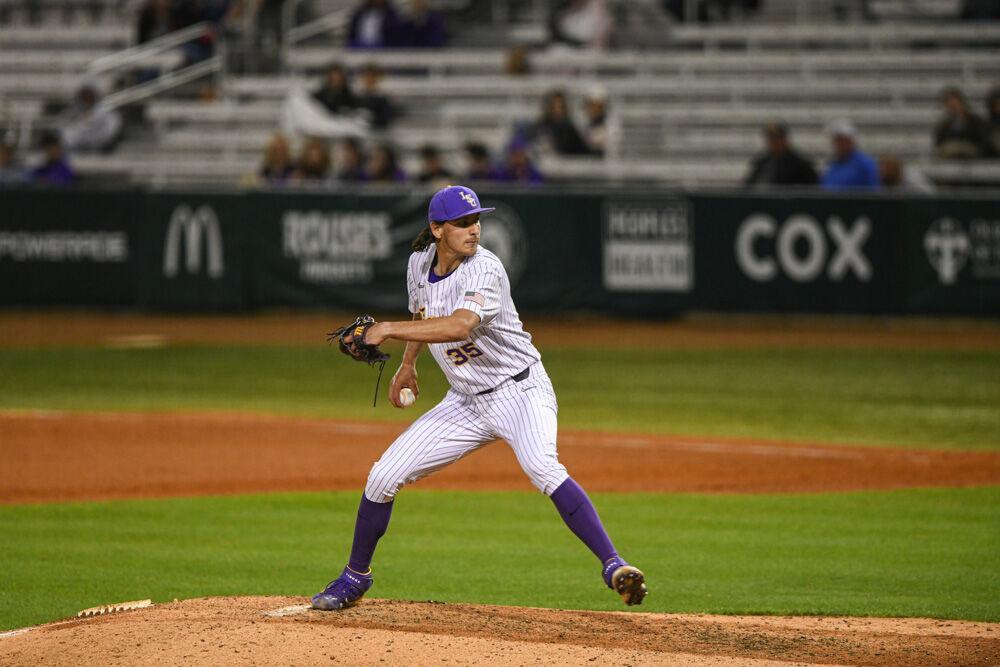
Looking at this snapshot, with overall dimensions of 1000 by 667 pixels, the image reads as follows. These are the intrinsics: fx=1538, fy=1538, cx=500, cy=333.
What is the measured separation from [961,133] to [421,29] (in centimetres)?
928

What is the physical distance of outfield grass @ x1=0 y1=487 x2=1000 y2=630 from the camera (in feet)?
26.4

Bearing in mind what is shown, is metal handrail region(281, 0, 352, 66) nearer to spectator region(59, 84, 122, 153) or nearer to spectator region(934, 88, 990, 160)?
spectator region(59, 84, 122, 153)

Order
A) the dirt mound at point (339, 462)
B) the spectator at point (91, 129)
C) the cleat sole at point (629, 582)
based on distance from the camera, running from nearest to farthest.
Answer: the cleat sole at point (629, 582), the dirt mound at point (339, 462), the spectator at point (91, 129)

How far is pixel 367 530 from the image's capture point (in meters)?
7.05

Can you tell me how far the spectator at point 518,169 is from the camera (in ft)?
69.7

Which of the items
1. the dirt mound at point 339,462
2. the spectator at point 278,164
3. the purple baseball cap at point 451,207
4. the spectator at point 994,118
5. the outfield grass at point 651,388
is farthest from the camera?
the spectator at point 278,164

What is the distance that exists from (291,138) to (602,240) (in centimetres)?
596

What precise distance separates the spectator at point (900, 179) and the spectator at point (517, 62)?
627cm

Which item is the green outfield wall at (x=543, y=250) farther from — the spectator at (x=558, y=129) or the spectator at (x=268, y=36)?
the spectator at (x=268, y=36)

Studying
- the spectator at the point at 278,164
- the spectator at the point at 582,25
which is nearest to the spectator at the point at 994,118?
the spectator at the point at 582,25

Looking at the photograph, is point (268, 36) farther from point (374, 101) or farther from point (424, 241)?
point (424, 241)

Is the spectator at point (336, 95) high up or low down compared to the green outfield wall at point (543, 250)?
up

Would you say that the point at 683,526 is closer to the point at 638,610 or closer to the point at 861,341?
the point at 638,610

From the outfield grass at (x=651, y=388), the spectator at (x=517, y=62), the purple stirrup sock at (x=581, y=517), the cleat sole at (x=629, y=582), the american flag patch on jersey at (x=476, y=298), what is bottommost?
the outfield grass at (x=651, y=388)
